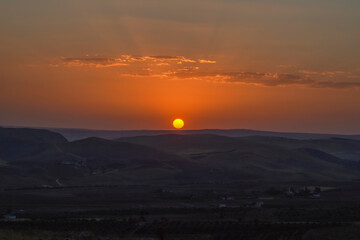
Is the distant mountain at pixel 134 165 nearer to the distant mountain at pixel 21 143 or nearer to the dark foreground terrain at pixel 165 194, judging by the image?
the distant mountain at pixel 21 143

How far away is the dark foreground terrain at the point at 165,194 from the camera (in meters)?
48.3

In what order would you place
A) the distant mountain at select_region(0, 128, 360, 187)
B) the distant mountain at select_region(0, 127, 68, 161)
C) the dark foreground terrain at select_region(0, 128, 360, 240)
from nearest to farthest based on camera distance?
the dark foreground terrain at select_region(0, 128, 360, 240)
the distant mountain at select_region(0, 128, 360, 187)
the distant mountain at select_region(0, 127, 68, 161)

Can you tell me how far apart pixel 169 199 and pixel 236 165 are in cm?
6507

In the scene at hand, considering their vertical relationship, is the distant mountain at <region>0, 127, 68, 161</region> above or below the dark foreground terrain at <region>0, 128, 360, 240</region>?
above

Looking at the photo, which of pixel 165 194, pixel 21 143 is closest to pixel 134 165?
A: pixel 21 143

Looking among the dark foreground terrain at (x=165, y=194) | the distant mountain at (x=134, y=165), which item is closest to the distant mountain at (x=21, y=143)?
the distant mountain at (x=134, y=165)

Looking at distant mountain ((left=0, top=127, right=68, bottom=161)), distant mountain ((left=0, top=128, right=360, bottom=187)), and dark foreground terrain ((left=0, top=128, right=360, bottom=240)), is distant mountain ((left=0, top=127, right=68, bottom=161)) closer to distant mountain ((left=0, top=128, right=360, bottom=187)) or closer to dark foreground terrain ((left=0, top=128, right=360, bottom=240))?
distant mountain ((left=0, top=128, right=360, bottom=187))

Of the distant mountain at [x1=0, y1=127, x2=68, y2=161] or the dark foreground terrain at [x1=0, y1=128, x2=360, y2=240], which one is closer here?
the dark foreground terrain at [x1=0, y1=128, x2=360, y2=240]

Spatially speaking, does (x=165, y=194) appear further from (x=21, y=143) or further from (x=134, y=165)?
(x=21, y=143)

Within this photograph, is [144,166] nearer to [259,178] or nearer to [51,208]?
[259,178]

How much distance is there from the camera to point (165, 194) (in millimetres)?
87250

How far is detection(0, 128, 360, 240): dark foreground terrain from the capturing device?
48.3 meters

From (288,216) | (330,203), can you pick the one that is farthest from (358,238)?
(330,203)

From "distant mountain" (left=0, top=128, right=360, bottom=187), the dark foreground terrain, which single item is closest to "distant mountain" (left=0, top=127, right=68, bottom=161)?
"distant mountain" (left=0, top=128, right=360, bottom=187)
